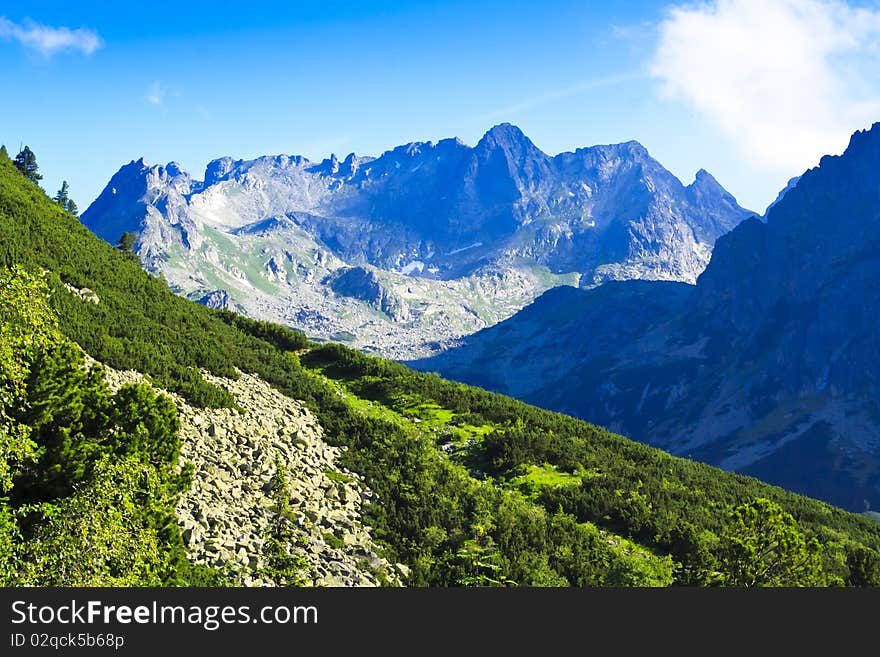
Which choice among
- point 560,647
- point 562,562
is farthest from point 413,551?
point 560,647

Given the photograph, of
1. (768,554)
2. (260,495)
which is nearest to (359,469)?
(260,495)

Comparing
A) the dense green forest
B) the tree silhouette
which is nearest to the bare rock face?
the dense green forest

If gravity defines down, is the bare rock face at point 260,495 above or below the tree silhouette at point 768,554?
above

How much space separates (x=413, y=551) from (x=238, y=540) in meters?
7.91

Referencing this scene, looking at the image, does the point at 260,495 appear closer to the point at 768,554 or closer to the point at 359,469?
the point at 359,469

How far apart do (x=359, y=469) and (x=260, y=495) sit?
763cm

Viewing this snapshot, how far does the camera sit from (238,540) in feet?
85.1

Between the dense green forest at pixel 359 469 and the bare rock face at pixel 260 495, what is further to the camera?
the bare rock face at pixel 260 495

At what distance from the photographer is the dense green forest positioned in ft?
52.5

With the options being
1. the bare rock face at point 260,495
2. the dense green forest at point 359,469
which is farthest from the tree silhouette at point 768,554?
the bare rock face at point 260,495

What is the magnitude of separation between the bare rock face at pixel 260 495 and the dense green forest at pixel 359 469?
1.19m

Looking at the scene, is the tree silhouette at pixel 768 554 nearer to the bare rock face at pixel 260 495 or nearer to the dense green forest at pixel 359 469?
the dense green forest at pixel 359 469

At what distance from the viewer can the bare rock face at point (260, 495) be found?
25.6 meters

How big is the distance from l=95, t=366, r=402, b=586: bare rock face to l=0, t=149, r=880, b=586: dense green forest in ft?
3.89
